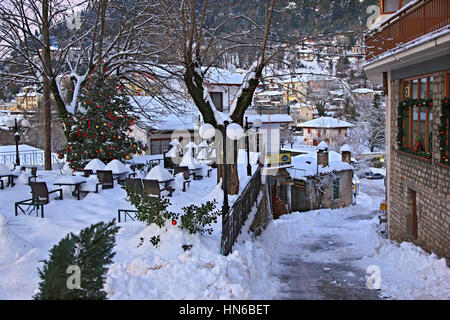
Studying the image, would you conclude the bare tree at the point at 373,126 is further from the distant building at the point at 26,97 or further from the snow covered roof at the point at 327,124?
the distant building at the point at 26,97

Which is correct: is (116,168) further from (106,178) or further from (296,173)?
(296,173)

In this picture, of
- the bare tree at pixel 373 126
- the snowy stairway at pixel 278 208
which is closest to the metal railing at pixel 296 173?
the snowy stairway at pixel 278 208

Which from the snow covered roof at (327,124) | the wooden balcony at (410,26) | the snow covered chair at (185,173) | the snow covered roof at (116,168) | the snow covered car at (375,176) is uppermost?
the wooden balcony at (410,26)

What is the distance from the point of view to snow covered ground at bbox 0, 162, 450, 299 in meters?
7.20

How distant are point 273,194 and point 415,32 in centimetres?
1811

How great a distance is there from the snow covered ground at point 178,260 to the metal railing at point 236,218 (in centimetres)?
26

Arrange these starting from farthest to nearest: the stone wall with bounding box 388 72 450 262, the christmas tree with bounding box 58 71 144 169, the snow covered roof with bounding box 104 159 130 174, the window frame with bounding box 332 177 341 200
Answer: the window frame with bounding box 332 177 341 200 < the christmas tree with bounding box 58 71 144 169 < the snow covered roof with bounding box 104 159 130 174 < the stone wall with bounding box 388 72 450 262

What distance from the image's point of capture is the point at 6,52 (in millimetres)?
19719

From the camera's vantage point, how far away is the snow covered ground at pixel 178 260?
7203 millimetres

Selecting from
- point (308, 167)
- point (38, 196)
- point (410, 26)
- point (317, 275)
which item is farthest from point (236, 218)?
point (308, 167)

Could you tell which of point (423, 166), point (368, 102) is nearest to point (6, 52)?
point (423, 166)

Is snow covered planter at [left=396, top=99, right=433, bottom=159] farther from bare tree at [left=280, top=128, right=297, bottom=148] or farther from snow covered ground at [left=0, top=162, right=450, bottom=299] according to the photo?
bare tree at [left=280, top=128, right=297, bottom=148]

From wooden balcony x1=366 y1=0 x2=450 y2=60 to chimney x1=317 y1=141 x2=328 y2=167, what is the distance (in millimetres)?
15422

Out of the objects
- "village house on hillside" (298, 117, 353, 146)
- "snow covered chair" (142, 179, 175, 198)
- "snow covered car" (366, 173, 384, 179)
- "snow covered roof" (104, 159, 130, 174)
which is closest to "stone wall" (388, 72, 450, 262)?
"snow covered chair" (142, 179, 175, 198)
